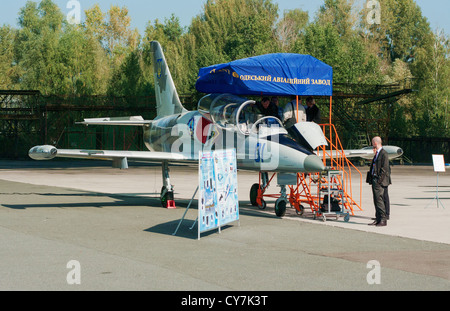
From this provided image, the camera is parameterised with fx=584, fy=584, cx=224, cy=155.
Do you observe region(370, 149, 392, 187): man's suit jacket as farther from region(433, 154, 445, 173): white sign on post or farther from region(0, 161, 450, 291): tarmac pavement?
region(433, 154, 445, 173): white sign on post

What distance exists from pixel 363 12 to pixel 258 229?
260 ft

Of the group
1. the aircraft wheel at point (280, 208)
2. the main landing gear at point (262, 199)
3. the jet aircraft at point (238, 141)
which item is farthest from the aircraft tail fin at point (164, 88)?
the aircraft wheel at point (280, 208)

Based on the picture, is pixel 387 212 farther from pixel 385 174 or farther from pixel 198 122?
A: pixel 198 122

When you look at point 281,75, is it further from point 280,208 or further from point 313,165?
point 280,208

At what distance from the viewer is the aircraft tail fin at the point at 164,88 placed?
2188 cm

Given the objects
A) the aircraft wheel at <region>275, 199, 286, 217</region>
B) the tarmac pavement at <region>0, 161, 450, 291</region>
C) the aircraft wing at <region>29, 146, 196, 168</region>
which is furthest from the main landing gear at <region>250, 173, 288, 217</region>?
the aircraft wing at <region>29, 146, 196, 168</region>

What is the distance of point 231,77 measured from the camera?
15.9 metres

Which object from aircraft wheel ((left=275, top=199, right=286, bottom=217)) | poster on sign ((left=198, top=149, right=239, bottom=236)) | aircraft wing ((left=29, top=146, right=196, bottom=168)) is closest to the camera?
Answer: poster on sign ((left=198, top=149, right=239, bottom=236))

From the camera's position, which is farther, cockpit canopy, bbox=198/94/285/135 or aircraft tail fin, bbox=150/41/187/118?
aircraft tail fin, bbox=150/41/187/118

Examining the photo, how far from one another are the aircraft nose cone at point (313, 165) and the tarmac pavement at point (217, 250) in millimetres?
1342

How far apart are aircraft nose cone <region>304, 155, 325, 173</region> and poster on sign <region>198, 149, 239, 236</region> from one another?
1.97 metres

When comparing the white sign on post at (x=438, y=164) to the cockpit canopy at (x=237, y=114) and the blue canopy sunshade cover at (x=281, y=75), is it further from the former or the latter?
the cockpit canopy at (x=237, y=114)

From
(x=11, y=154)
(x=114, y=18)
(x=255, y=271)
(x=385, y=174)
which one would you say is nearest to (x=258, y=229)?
(x=385, y=174)

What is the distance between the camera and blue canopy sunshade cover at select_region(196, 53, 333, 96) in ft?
51.5
